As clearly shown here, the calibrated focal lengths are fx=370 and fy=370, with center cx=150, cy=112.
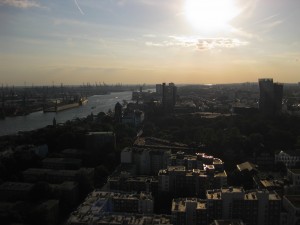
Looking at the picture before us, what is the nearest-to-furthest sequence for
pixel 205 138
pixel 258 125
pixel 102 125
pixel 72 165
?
pixel 72 165 → pixel 205 138 → pixel 258 125 → pixel 102 125

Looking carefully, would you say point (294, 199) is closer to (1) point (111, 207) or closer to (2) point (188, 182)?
(2) point (188, 182)

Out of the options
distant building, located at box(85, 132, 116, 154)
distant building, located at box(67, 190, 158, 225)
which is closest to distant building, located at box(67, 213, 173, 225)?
distant building, located at box(67, 190, 158, 225)

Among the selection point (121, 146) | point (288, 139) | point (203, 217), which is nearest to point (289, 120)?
point (288, 139)

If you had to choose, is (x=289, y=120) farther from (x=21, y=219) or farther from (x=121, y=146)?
(x=21, y=219)

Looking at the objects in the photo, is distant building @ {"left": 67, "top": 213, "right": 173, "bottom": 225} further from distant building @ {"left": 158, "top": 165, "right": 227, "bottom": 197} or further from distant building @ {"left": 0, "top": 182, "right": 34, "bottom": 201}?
distant building @ {"left": 0, "top": 182, "right": 34, "bottom": 201}

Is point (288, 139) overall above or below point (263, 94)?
below

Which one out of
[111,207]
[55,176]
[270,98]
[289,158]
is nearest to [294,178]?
[289,158]

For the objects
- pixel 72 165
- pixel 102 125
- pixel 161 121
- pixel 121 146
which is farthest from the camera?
pixel 161 121

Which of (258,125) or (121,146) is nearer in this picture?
(121,146)

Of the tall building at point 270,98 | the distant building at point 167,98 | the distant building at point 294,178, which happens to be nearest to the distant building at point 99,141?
the distant building at point 294,178
